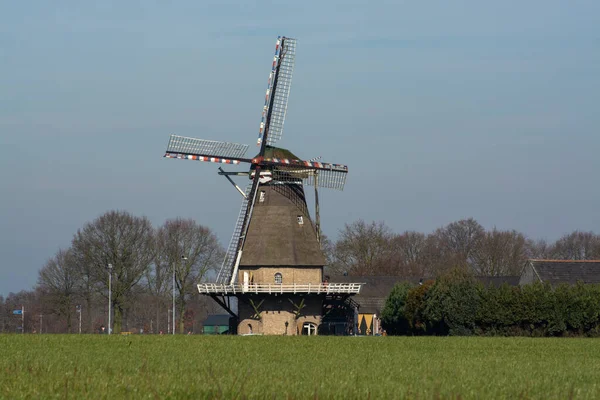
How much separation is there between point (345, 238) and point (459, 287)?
50.8 meters

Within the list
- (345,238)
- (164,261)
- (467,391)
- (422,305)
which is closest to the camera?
(467,391)

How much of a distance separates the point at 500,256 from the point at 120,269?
4860cm

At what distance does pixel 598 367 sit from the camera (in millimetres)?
22453

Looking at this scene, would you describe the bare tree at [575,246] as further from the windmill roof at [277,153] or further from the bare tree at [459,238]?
the windmill roof at [277,153]

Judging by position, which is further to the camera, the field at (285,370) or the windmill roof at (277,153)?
the windmill roof at (277,153)

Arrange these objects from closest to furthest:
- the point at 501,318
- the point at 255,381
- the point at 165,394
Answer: the point at 165,394, the point at 255,381, the point at 501,318

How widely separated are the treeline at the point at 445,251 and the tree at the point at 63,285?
29017mm

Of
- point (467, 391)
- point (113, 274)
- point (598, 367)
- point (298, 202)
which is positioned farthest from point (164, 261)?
point (467, 391)

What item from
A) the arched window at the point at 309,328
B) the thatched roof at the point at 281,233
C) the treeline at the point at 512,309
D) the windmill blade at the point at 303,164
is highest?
the windmill blade at the point at 303,164

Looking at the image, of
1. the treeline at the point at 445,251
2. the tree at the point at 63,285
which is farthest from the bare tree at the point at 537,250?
the tree at the point at 63,285

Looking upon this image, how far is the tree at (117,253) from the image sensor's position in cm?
7856

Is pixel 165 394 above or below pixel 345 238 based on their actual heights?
below

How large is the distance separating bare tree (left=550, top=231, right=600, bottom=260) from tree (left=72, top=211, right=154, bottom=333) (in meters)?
61.6

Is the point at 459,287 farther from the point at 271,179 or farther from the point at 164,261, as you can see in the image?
the point at 164,261
